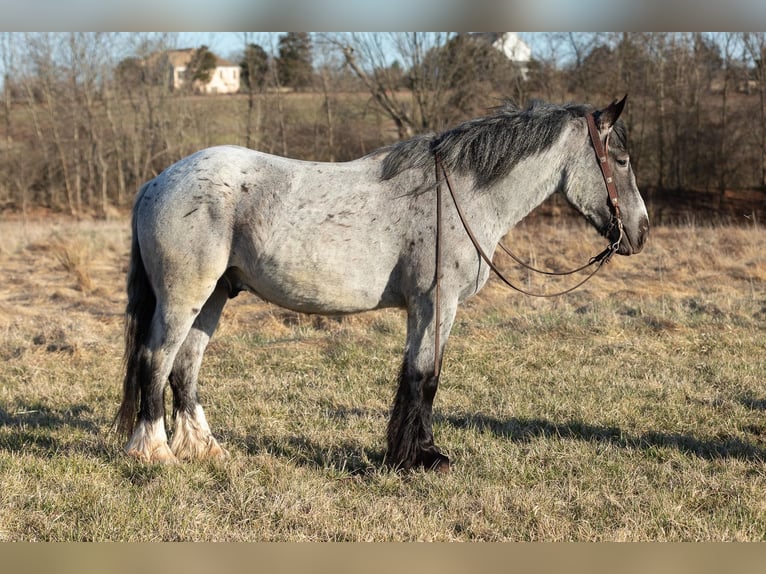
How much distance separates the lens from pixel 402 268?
4.44m

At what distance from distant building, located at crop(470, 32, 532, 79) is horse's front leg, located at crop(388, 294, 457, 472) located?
64.0 ft

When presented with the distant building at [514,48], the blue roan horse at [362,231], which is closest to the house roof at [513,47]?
the distant building at [514,48]

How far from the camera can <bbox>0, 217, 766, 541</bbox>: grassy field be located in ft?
12.4

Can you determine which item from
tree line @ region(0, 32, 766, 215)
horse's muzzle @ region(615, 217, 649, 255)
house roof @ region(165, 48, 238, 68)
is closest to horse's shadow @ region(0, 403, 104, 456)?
horse's muzzle @ region(615, 217, 649, 255)

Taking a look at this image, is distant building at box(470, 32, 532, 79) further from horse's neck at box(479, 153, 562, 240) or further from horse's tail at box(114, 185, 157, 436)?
horse's tail at box(114, 185, 157, 436)

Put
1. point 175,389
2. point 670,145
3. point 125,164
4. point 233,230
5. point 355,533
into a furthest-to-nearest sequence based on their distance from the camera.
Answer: point 125,164, point 670,145, point 175,389, point 233,230, point 355,533

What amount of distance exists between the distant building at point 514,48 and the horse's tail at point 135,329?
19.6 m

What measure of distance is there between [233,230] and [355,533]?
1933 millimetres

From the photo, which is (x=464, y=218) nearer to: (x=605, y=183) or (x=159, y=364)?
(x=605, y=183)

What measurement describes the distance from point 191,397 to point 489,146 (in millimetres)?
2566

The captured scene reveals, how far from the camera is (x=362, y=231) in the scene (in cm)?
434

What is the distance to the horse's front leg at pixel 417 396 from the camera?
4430mm
